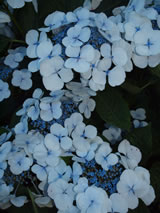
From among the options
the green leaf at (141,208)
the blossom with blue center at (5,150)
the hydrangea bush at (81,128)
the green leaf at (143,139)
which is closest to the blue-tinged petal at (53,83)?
the hydrangea bush at (81,128)

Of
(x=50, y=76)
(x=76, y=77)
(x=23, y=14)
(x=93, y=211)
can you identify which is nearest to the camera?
(x=93, y=211)

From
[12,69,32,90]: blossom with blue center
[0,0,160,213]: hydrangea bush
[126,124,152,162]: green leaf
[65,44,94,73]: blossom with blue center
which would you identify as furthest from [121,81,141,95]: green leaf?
[12,69,32,90]: blossom with blue center

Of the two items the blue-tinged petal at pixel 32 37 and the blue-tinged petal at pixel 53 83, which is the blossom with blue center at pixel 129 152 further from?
the blue-tinged petal at pixel 32 37

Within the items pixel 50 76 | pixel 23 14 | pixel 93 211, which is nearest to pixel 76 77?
pixel 50 76

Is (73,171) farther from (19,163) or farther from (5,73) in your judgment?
(5,73)

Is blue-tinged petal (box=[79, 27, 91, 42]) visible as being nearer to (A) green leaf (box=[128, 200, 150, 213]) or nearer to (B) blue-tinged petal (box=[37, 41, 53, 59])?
(B) blue-tinged petal (box=[37, 41, 53, 59])

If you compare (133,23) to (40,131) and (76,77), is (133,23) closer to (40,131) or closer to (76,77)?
(76,77)

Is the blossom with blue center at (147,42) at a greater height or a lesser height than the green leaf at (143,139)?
greater
